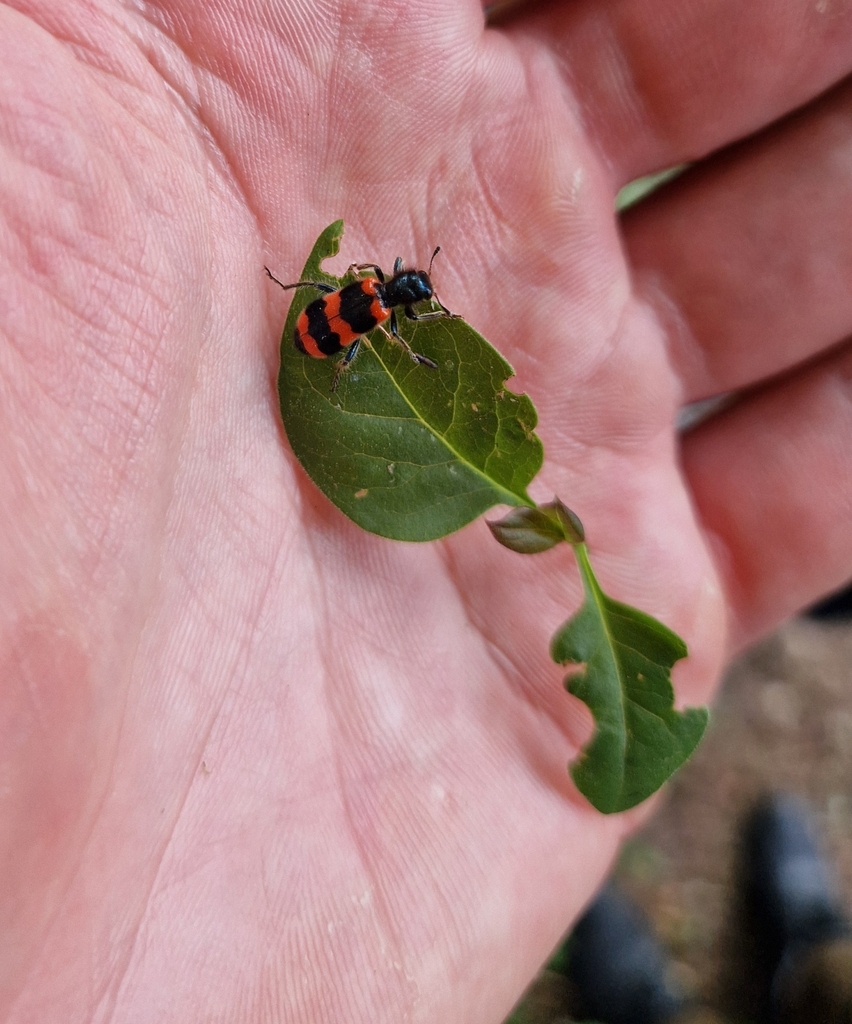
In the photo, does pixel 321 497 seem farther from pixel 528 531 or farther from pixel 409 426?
pixel 528 531

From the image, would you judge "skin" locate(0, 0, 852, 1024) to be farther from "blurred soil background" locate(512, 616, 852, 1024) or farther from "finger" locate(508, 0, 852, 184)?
"blurred soil background" locate(512, 616, 852, 1024)

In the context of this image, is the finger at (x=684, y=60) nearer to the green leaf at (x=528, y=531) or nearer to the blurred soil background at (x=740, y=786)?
the green leaf at (x=528, y=531)

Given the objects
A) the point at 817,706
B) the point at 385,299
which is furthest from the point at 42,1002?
the point at 817,706

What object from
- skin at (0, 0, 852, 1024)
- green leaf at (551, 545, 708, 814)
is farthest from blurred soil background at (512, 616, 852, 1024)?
green leaf at (551, 545, 708, 814)

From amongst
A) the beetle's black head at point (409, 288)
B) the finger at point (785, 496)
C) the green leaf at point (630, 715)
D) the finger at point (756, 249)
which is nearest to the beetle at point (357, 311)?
the beetle's black head at point (409, 288)

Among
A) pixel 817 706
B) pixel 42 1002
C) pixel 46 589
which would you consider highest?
pixel 46 589

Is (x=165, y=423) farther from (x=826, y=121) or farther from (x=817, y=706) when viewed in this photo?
(x=817, y=706)
